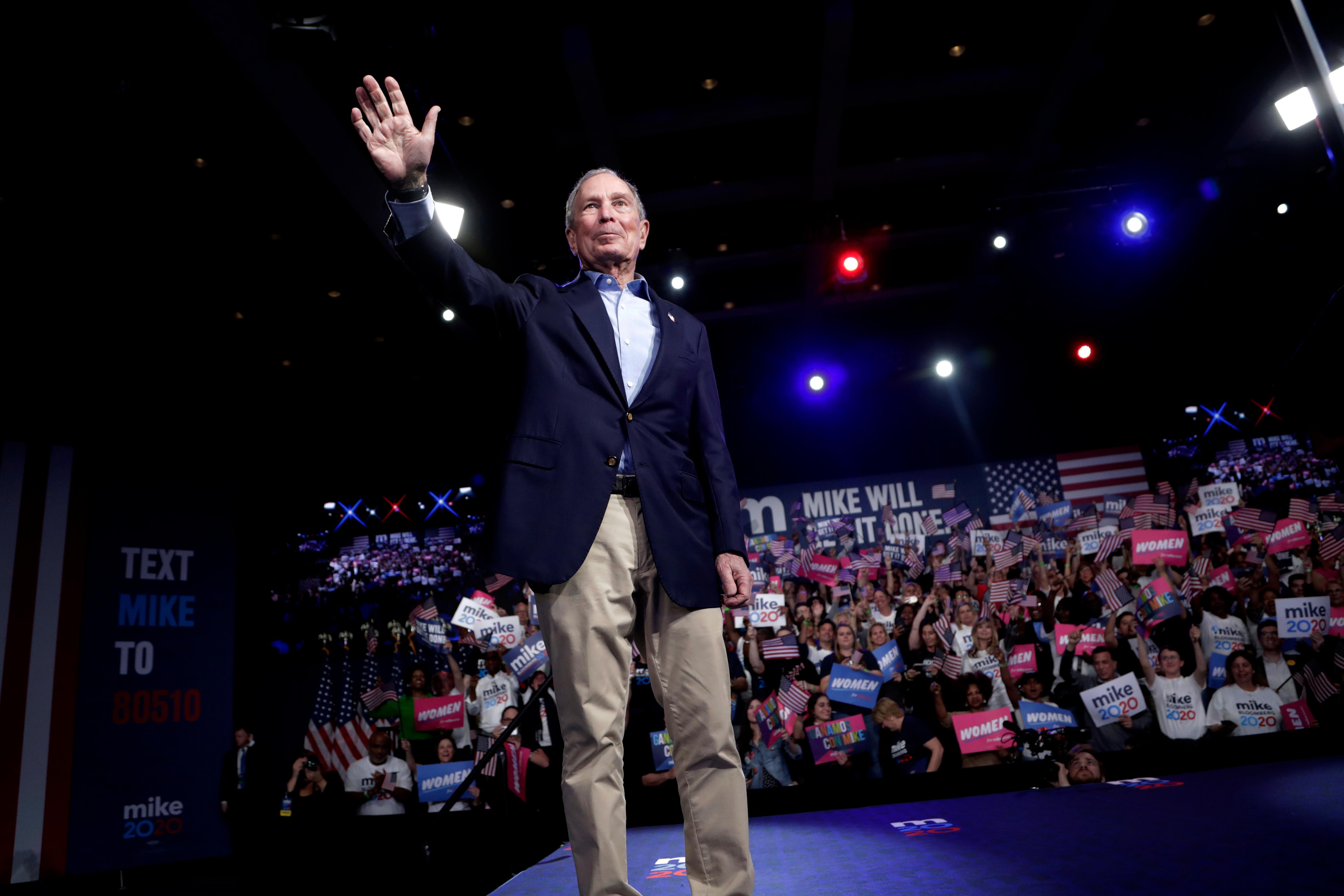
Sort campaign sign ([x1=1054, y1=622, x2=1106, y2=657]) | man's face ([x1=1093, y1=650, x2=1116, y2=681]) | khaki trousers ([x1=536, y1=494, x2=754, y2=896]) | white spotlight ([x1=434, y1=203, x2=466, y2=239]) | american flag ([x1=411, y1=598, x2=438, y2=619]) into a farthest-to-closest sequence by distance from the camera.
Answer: american flag ([x1=411, y1=598, x2=438, y2=619])
campaign sign ([x1=1054, y1=622, x2=1106, y2=657])
man's face ([x1=1093, y1=650, x2=1116, y2=681])
white spotlight ([x1=434, y1=203, x2=466, y2=239])
khaki trousers ([x1=536, y1=494, x2=754, y2=896])

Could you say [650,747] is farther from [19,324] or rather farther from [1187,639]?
[19,324]

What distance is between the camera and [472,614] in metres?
6.16

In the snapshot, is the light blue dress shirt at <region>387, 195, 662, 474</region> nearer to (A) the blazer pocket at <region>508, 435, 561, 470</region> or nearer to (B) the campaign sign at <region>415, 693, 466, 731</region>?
(A) the blazer pocket at <region>508, 435, 561, 470</region>

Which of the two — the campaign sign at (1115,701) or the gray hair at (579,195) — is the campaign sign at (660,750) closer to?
the campaign sign at (1115,701)

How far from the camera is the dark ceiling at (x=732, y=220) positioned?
4422mm

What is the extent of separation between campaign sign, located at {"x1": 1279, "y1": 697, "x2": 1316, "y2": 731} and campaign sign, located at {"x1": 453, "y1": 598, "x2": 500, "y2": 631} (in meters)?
5.26

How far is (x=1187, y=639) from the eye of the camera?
18.8ft

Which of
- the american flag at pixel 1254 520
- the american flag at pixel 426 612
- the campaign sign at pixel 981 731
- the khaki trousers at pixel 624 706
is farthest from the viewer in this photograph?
the american flag at pixel 426 612

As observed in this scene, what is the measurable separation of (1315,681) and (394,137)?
6264 millimetres

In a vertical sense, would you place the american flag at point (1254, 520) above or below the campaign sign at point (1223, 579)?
above

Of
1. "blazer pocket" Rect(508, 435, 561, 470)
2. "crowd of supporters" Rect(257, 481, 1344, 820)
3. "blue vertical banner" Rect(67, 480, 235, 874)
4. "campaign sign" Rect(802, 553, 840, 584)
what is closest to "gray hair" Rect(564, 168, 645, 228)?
"blazer pocket" Rect(508, 435, 561, 470)

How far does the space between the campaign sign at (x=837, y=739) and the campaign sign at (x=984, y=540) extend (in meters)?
2.36

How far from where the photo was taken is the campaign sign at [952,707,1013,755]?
16.9 ft

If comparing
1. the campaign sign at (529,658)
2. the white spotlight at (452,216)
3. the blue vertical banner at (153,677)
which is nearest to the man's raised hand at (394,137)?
the white spotlight at (452,216)
